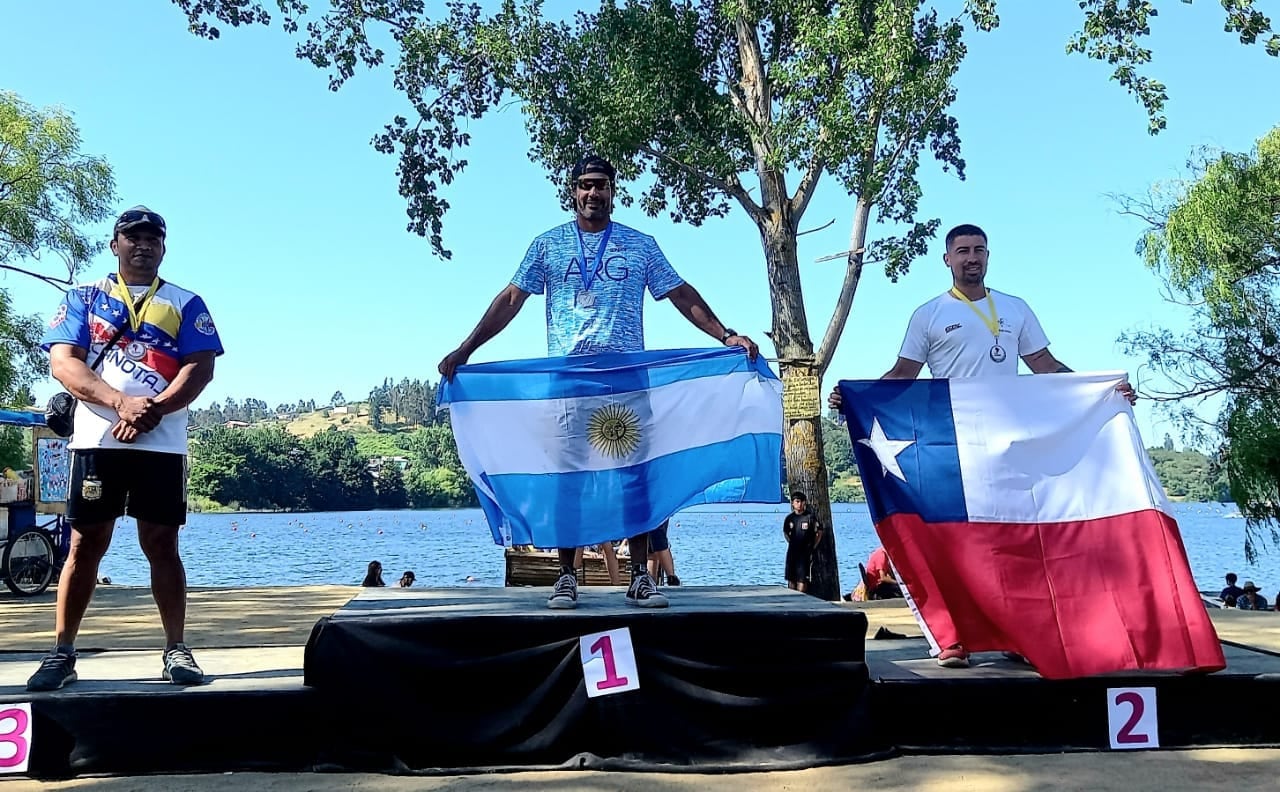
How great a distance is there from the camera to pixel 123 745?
374 centimetres

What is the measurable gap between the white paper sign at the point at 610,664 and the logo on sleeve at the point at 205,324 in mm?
1954

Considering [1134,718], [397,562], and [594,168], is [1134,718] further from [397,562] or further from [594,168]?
[397,562]

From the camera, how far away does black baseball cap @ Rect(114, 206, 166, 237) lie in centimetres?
403

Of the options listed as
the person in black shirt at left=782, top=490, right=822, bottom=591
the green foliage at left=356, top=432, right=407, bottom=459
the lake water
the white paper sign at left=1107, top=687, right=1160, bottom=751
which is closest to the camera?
the white paper sign at left=1107, top=687, right=1160, bottom=751

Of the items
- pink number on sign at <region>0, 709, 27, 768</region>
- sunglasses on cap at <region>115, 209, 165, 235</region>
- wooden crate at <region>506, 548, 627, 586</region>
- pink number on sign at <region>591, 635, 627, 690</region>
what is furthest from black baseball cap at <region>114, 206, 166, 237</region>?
wooden crate at <region>506, 548, 627, 586</region>

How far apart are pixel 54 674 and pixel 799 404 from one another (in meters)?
10.5

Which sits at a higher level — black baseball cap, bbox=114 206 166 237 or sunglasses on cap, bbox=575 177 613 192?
sunglasses on cap, bbox=575 177 613 192

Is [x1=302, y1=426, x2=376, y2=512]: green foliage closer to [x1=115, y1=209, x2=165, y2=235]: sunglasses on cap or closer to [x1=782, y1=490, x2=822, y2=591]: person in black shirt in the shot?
[x1=782, y1=490, x2=822, y2=591]: person in black shirt

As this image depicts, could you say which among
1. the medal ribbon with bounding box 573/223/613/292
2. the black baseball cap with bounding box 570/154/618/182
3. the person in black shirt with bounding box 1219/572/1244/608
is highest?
the black baseball cap with bounding box 570/154/618/182

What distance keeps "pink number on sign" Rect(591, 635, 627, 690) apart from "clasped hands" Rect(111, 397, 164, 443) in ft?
6.19

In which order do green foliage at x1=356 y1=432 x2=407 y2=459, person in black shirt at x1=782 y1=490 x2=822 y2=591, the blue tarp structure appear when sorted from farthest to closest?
green foliage at x1=356 y1=432 x2=407 y2=459 < person in black shirt at x1=782 y1=490 x2=822 y2=591 < the blue tarp structure

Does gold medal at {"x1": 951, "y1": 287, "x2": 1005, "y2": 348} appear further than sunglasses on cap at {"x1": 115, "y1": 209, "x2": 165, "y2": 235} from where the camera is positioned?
Yes

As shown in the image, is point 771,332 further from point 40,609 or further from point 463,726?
point 463,726

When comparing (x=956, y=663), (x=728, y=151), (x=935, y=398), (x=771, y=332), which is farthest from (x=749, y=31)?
(x=956, y=663)
